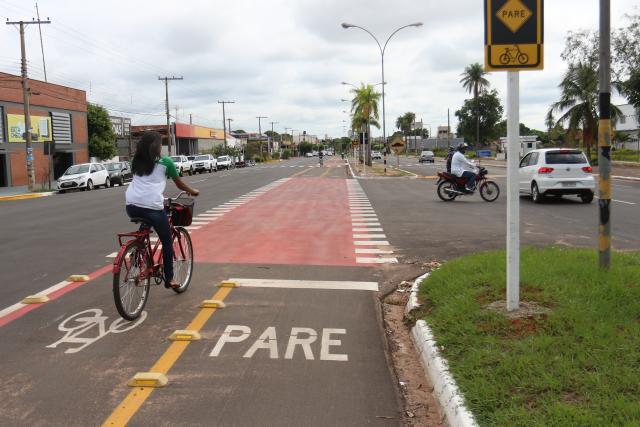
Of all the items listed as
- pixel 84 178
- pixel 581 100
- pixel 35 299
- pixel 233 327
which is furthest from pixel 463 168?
pixel 581 100

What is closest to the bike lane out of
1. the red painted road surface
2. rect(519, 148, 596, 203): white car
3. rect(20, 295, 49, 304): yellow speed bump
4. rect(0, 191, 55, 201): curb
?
rect(20, 295, 49, 304): yellow speed bump

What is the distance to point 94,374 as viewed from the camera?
181 inches

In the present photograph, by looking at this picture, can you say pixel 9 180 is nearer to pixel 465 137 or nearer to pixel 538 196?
pixel 538 196

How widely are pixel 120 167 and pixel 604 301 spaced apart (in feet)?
125

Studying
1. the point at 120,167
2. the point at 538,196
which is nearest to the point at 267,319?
the point at 538,196

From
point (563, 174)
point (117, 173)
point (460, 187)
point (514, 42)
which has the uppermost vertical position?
point (514, 42)

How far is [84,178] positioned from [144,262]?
95.6ft

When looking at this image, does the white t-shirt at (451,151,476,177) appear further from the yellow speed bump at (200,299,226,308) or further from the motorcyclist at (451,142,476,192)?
the yellow speed bump at (200,299,226,308)

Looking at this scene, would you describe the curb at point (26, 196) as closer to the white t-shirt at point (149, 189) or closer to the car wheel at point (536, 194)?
the car wheel at point (536, 194)

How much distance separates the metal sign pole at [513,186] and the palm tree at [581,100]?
140ft

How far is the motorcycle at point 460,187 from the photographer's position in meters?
19.0

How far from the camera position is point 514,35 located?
17.0ft

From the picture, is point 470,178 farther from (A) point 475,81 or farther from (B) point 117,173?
(A) point 475,81

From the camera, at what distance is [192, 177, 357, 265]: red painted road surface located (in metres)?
9.51
